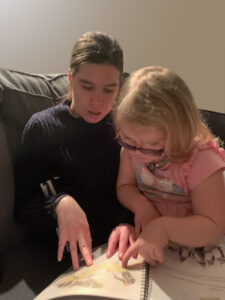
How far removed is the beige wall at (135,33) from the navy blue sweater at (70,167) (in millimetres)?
681

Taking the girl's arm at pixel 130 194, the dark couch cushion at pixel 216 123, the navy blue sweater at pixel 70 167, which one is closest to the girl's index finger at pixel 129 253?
the girl's arm at pixel 130 194

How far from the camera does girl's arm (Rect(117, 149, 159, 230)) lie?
0.74 m

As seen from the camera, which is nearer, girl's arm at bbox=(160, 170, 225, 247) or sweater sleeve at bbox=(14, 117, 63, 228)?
girl's arm at bbox=(160, 170, 225, 247)

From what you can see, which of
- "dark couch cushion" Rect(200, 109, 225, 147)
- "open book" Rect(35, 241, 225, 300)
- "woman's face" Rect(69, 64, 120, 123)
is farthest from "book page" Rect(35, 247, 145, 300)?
"dark couch cushion" Rect(200, 109, 225, 147)

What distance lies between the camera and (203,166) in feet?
2.17

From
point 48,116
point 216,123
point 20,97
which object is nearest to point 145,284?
point 48,116

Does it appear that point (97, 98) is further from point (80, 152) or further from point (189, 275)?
point (189, 275)

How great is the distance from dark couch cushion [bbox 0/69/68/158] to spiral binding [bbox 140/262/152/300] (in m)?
0.49

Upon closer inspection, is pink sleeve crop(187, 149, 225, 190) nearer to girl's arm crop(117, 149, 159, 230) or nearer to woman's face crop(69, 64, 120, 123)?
girl's arm crop(117, 149, 159, 230)

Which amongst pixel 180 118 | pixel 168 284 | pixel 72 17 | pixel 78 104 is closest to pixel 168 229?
pixel 168 284

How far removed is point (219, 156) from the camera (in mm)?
685

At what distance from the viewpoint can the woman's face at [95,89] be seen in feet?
2.51

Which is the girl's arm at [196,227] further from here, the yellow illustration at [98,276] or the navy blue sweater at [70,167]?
the navy blue sweater at [70,167]

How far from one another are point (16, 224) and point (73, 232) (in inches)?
11.3
